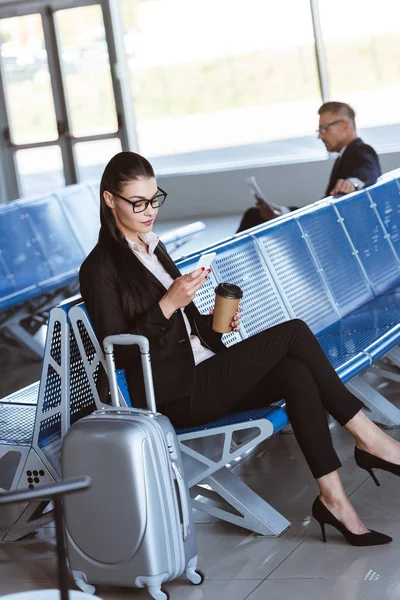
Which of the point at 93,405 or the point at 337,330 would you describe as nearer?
the point at 93,405

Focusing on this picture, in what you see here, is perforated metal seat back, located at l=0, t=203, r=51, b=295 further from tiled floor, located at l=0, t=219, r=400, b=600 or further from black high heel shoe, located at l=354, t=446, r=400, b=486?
black high heel shoe, located at l=354, t=446, r=400, b=486

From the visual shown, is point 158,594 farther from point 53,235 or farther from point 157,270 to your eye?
point 53,235

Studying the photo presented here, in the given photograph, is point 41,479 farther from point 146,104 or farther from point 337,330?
point 146,104

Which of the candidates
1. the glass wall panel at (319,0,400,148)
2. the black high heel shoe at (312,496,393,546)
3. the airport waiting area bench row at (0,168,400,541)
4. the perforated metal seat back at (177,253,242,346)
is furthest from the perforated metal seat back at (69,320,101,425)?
the glass wall panel at (319,0,400,148)

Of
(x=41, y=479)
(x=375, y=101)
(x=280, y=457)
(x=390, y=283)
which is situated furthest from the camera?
(x=375, y=101)

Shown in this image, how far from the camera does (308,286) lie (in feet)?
14.5

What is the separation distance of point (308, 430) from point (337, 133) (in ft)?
9.97

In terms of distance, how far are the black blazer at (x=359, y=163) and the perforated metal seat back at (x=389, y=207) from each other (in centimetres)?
7

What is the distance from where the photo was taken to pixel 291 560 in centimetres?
300

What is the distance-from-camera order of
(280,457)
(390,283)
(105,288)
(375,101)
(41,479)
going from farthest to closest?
(375,101) → (390,283) → (280,457) → (41,479) → (105,288)

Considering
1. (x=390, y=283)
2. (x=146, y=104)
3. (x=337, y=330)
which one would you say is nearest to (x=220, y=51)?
(x=146, y=104)

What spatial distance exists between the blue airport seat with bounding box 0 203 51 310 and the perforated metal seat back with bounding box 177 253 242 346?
245 cm

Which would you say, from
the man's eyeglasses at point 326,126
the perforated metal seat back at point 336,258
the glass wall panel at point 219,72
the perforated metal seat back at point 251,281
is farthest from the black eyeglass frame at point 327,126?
the glass wall panel at point 219,72

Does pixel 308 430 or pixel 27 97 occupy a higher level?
pixel 27 97
